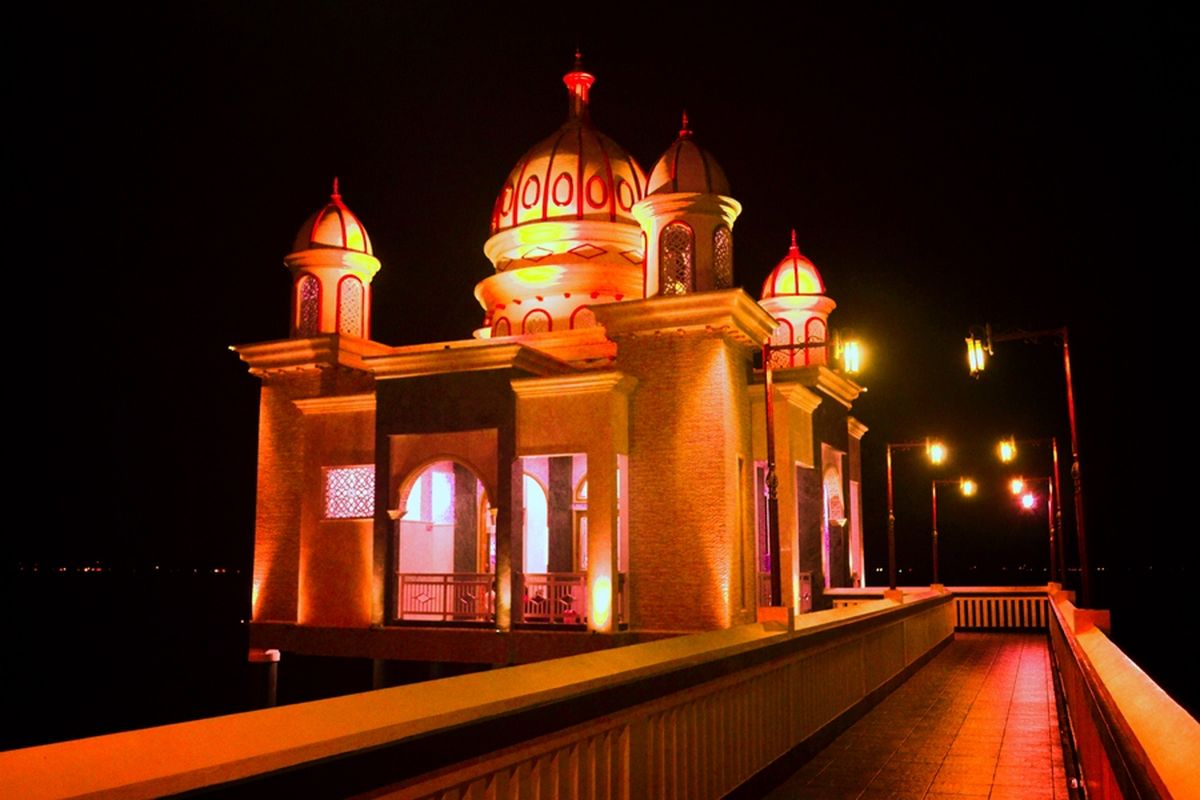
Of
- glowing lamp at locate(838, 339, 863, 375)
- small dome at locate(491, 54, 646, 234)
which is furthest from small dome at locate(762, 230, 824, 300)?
glowing lamp at locate(838, 339, 863, 375)

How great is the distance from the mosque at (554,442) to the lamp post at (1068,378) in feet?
8.93

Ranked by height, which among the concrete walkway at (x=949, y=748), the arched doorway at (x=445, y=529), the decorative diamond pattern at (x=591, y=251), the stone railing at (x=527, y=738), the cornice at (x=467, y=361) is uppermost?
the decorative diamond pattern at (x=591, y=251)

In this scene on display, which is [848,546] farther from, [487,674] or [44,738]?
[487,674]

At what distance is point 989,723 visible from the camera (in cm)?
1041

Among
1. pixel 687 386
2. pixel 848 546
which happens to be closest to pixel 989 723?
pixel 687 386

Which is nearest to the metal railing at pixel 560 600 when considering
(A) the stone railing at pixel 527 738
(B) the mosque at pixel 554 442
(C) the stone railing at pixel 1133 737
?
(B) the mosque at pixel 554 442

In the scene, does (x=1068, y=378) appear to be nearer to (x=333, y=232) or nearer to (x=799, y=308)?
(x=799, y=308)

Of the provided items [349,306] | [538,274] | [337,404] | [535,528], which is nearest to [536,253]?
[538,274]

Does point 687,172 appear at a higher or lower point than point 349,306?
higher

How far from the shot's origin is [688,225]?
71.1 ft

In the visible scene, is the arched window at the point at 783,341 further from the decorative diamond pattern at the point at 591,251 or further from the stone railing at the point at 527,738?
the stone railing at the point at 527,738

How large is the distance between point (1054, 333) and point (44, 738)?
2622 cm

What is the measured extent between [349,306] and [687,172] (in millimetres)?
8546

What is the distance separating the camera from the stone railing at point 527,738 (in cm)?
268
